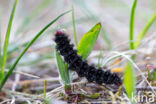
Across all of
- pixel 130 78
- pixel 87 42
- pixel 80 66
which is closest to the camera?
pixel 130 78

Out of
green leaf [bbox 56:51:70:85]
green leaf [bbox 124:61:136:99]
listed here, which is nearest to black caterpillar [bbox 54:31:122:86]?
green leaf [bbox 56:51:70:85]

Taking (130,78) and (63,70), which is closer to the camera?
(130,78)

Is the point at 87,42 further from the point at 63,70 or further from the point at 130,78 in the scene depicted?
the point at 130,78

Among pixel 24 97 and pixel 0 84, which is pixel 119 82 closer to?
pixel 24 97

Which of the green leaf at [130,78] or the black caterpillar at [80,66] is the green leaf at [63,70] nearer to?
the black caterpillar at [80,66]

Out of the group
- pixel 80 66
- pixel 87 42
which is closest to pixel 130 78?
pixel 80 66

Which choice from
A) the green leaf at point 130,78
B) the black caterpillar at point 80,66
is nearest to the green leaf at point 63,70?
the black caterpillar at point 80,66
